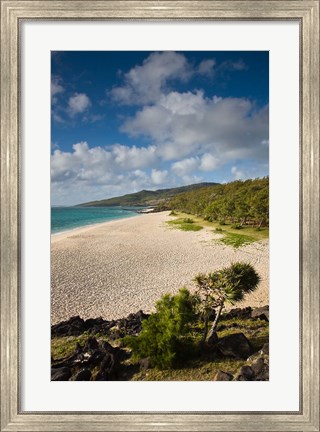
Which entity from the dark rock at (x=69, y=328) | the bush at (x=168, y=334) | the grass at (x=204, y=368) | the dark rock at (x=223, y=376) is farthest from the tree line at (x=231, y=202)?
the dark rock at (x=69, y=328)

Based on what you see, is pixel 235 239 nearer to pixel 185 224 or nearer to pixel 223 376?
pixel 185 224

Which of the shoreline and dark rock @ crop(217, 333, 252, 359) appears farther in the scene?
the shoreline

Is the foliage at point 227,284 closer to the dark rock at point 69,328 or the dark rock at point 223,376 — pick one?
the dark rock at point 223,376

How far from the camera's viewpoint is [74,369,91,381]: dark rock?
163 cm

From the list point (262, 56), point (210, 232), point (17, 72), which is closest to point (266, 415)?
point (262, 56)

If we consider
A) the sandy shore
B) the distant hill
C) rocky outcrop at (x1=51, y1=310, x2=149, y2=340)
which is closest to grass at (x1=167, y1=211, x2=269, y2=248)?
the sandy shore

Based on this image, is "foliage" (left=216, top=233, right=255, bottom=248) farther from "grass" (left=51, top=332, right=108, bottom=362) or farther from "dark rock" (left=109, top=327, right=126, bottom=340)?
"grass" (left=51, top=332, right=108, bottom=362)

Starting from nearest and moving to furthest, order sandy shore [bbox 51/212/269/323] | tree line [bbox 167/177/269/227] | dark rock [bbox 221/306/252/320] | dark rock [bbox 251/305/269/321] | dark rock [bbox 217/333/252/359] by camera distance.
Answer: dark rock [bbox 217/333/252/359], dark rock [bbox 251/305/269/321], dark rock [bbox 221/306/252/320], sandy shore [bbox 51/212/269/323], tree line [bbox 167/177/269/227]

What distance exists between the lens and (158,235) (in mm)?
4609

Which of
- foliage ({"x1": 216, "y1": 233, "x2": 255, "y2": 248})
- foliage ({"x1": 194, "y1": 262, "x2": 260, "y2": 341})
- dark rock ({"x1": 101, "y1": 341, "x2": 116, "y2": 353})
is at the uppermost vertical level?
foliage ({"x1": 216, "y1": 233, "x2": 255, "y2": 248})

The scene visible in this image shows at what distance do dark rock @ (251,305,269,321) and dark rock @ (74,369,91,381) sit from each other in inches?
55.8

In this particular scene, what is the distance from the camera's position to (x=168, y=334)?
176 cm

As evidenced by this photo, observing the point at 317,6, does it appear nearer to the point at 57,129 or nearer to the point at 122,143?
the point at 122,143

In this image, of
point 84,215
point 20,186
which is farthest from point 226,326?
point 84,215
